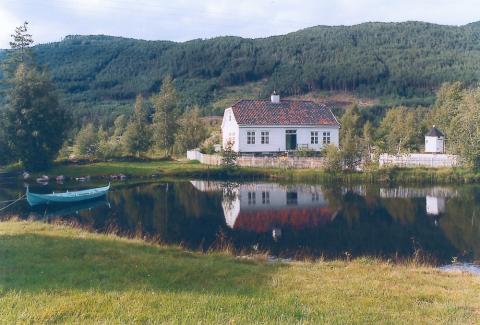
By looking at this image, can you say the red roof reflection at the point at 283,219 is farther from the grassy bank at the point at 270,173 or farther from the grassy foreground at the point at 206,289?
the grassy bank at the point at 270,173

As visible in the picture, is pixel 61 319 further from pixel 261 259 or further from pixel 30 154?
pixel 30 154

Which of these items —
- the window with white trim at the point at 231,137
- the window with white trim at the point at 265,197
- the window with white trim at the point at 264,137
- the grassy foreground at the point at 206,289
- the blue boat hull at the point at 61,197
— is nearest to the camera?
the grassy foreground at the point at 206,289

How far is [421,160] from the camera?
3559cm

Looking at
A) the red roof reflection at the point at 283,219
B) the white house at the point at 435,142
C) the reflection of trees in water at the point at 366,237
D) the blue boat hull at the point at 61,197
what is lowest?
the reflection of trees in water at the point at 366,237

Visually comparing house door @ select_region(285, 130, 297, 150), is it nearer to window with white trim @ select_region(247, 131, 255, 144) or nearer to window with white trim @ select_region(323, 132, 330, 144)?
window with white trim @ select_region(323, 132, 330, 144)

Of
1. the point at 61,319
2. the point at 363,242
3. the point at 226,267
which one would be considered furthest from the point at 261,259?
the point at 61,319

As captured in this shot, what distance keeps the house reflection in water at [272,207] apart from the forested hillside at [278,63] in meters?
80.8

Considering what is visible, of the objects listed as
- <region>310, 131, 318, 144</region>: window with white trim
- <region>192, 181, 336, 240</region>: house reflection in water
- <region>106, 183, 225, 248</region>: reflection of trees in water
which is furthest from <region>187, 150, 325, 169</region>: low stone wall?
<region>106, 183, 225, 248</region>: reflection of trees in water

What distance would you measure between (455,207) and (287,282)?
17.2 metres

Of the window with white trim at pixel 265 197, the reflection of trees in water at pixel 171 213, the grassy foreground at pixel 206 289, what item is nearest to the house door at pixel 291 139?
the reflection of trees in water at pixel 171 213

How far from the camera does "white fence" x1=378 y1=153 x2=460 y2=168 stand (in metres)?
34.7

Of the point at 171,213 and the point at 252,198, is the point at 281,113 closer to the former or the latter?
the point at 252,198

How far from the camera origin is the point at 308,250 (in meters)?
14.8

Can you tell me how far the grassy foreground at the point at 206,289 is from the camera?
6559 mm
